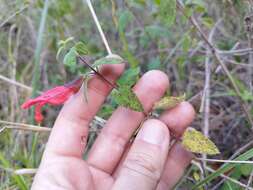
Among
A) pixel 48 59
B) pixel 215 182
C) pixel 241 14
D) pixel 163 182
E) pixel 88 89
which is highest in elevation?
pixel 241 14

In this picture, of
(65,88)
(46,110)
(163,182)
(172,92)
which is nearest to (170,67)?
(172,92)

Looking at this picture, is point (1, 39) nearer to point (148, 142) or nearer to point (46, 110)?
point (46, 110)

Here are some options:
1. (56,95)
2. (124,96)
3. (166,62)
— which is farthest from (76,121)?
(166,62)

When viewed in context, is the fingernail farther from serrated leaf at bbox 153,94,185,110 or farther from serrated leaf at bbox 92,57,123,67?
serrated leaf at bbox 92,57,123,67

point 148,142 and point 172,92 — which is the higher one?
point 148,142

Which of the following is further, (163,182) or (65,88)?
(163,182)

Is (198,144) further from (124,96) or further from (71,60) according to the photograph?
(71,60)

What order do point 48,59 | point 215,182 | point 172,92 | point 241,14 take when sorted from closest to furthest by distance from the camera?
point 241,14, point 215,182, point 172,92, point 48,59
